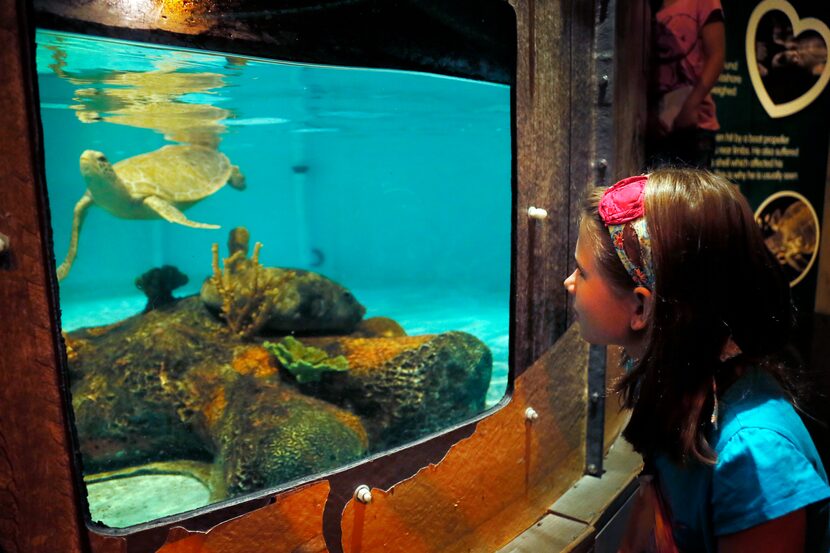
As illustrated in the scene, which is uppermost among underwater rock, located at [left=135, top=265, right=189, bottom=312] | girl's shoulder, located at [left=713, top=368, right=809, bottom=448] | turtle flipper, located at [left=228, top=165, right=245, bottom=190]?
turtle flipper, located at [left=228, top=165, right=245, bottom=190]

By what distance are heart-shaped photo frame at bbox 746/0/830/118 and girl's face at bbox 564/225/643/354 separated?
381cm

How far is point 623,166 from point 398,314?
7.62 meters

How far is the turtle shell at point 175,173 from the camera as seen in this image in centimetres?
769

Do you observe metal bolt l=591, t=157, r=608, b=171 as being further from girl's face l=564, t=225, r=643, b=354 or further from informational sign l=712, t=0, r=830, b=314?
informational sign l=712, t=0, r=830, b=314

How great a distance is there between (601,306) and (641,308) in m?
0.11

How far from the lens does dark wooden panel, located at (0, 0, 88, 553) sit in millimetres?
1305

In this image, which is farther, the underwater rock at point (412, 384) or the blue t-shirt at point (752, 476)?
the underwater rock at point (412, 384)

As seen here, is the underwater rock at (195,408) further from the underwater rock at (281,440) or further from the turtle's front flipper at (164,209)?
the turtle's front flipper at (164,209)

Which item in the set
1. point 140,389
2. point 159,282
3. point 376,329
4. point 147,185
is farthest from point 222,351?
point 147,185

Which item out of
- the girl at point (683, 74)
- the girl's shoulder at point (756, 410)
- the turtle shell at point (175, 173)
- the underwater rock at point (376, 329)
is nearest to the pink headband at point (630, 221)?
the girl's shoulder at point (756, 410)

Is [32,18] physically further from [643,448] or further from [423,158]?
[423,158]

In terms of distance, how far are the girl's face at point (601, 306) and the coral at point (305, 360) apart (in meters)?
2.69

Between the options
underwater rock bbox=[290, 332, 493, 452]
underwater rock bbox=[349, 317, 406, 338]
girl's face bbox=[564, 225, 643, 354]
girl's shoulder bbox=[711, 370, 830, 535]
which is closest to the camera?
girl's shoulder bbox=[711, 370, 830, 535]

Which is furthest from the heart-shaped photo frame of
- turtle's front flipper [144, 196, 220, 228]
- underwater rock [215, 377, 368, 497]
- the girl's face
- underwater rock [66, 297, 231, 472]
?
turtle's front flipper [144, 196, 220, 228]
